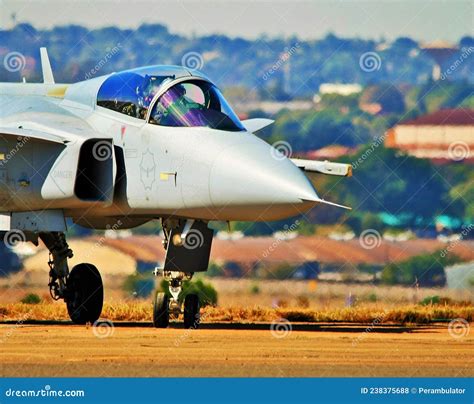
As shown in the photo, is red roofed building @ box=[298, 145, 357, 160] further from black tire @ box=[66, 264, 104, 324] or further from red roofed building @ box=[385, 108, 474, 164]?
black tire @ box=[66, 264, 104, 324]

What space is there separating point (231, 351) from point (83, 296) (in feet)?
17.1

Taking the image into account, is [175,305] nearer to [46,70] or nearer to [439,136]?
[46,70]

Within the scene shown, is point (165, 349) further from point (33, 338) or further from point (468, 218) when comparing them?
point (468, 218)

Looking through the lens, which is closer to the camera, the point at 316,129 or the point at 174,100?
the point at 174,100

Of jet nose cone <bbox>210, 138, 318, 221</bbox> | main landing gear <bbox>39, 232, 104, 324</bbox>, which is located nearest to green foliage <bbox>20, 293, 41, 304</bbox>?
main landing gear <bbox>39, 232, 104, 324</bbox>

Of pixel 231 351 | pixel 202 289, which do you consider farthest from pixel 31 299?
pixel 231 351

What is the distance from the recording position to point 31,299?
25969 millimetres

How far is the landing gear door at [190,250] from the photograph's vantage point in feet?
67.8

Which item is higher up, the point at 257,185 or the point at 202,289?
the point at 202,289

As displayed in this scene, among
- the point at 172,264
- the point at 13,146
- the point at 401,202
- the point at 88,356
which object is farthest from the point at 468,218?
the point at 88,356

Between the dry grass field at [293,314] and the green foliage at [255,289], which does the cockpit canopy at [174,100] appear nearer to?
the green foliage at [255,289]

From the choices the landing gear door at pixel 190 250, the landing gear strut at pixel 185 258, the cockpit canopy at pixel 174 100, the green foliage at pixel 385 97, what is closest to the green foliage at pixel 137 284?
the landing gear strut at pixel 185 258

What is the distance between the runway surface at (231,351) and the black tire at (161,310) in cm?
19

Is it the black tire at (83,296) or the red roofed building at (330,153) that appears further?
the red roofed building at (330,153)
